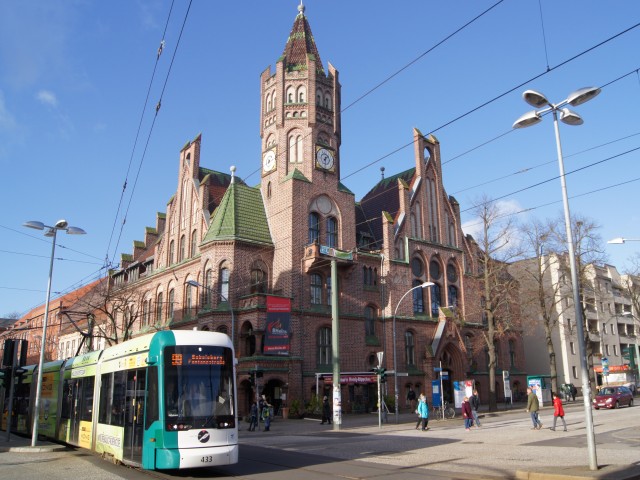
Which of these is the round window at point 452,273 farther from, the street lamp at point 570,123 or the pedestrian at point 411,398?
the street lamp at point 570,123

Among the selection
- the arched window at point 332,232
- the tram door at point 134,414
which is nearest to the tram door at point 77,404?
the tram door at point 134,414

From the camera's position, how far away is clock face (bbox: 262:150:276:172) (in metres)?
42.5

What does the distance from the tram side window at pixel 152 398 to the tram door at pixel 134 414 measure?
10.8 inches

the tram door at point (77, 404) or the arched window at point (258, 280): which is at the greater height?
the arched window at point (258, 280)

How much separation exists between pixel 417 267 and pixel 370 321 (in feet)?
22.0

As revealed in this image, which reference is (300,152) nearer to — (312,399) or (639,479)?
(312,399)

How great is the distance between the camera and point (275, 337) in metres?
35.1

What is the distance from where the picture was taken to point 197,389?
12438mm

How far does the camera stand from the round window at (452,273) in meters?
48.6

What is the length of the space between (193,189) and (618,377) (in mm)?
46983

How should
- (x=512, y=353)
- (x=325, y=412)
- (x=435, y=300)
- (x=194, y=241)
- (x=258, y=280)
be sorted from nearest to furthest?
(x=325, y=412)
(x=258, y=280)
(x=194, y=241)
(x=435, y=300)
(x=512, y=353)

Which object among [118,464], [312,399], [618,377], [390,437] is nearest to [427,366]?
[312,399]

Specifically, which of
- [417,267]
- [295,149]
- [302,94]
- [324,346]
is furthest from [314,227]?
[302,94]

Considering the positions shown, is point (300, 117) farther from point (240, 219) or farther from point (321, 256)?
point (321, 256)
